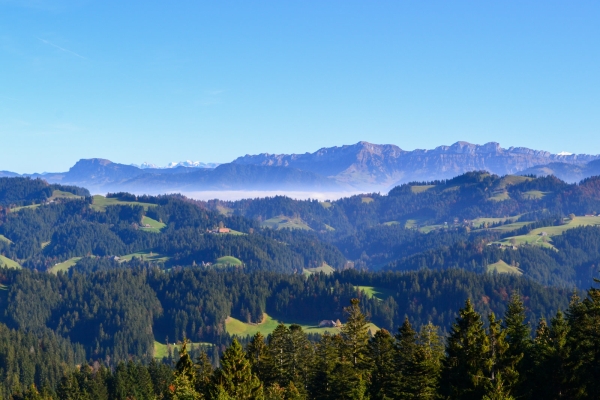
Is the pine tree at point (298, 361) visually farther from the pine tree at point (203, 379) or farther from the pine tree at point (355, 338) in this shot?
the pine tree at point (203, 379)

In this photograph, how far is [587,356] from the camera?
5534 centimetres

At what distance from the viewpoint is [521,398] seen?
56.4 meters

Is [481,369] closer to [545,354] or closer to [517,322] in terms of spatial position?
[545,354]

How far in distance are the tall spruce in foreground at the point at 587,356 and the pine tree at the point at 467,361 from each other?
29.1 ft

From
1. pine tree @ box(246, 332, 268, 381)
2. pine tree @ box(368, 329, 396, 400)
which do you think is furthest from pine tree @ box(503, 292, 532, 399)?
pine tree @ box(246, 332, 268, 381)

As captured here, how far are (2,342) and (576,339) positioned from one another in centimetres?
18963

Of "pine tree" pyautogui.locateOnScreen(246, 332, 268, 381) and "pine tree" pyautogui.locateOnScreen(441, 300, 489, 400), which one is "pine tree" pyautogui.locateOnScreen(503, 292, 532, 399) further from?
"pine tree" pyautogui.locateOnScreen(246, 332, 268, 381)

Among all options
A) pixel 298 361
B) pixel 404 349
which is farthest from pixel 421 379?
pixel 298 361

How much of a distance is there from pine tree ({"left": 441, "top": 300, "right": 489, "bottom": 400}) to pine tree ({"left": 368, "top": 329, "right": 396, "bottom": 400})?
30.2 ft

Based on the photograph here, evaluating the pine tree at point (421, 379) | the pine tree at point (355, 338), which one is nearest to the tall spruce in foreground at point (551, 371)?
the pine tree at point (421, 379)

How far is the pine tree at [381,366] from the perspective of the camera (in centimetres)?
6669

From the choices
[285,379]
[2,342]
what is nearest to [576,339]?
[285,379]

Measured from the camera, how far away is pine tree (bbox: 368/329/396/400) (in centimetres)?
6669

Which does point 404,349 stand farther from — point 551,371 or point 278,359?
point 551,371
